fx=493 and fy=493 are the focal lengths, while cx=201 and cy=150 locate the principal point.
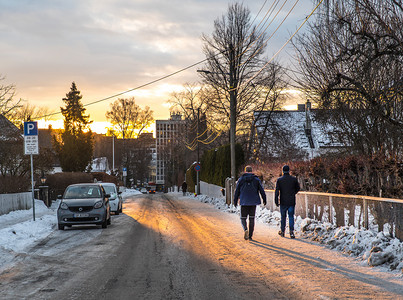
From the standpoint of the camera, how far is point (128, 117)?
73.0m

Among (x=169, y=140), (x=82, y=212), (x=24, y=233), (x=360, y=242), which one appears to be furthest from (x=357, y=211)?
(x=169, y=140)

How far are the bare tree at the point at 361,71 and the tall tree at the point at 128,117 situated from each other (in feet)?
186

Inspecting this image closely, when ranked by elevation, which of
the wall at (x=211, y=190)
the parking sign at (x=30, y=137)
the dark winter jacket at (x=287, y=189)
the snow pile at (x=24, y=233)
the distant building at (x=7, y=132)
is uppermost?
the distant building at (x=7, y=132)

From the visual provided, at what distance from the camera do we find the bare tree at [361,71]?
1434cm

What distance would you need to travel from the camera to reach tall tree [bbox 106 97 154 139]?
238ft

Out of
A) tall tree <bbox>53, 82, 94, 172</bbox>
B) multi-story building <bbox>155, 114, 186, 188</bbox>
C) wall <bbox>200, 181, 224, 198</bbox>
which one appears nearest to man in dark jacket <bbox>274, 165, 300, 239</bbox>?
wall <bbox>200, 181, 224, 198</bbox>

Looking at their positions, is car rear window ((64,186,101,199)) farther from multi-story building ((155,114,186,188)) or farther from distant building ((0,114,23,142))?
multi-story building ((155,114,186,188))

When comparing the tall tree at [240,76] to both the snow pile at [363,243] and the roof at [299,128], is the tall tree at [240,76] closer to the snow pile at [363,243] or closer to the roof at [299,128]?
the roof at [299,128]

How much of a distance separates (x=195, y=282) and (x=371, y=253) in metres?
3.42

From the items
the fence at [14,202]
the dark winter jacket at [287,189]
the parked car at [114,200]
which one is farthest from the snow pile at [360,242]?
the fence at [14,202]

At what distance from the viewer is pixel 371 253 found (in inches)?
345

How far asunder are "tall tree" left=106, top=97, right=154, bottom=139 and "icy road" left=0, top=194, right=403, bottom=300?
60.4 meters

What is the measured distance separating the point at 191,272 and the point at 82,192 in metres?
11.3

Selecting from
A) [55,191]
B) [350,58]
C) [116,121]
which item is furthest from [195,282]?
[116,121]
